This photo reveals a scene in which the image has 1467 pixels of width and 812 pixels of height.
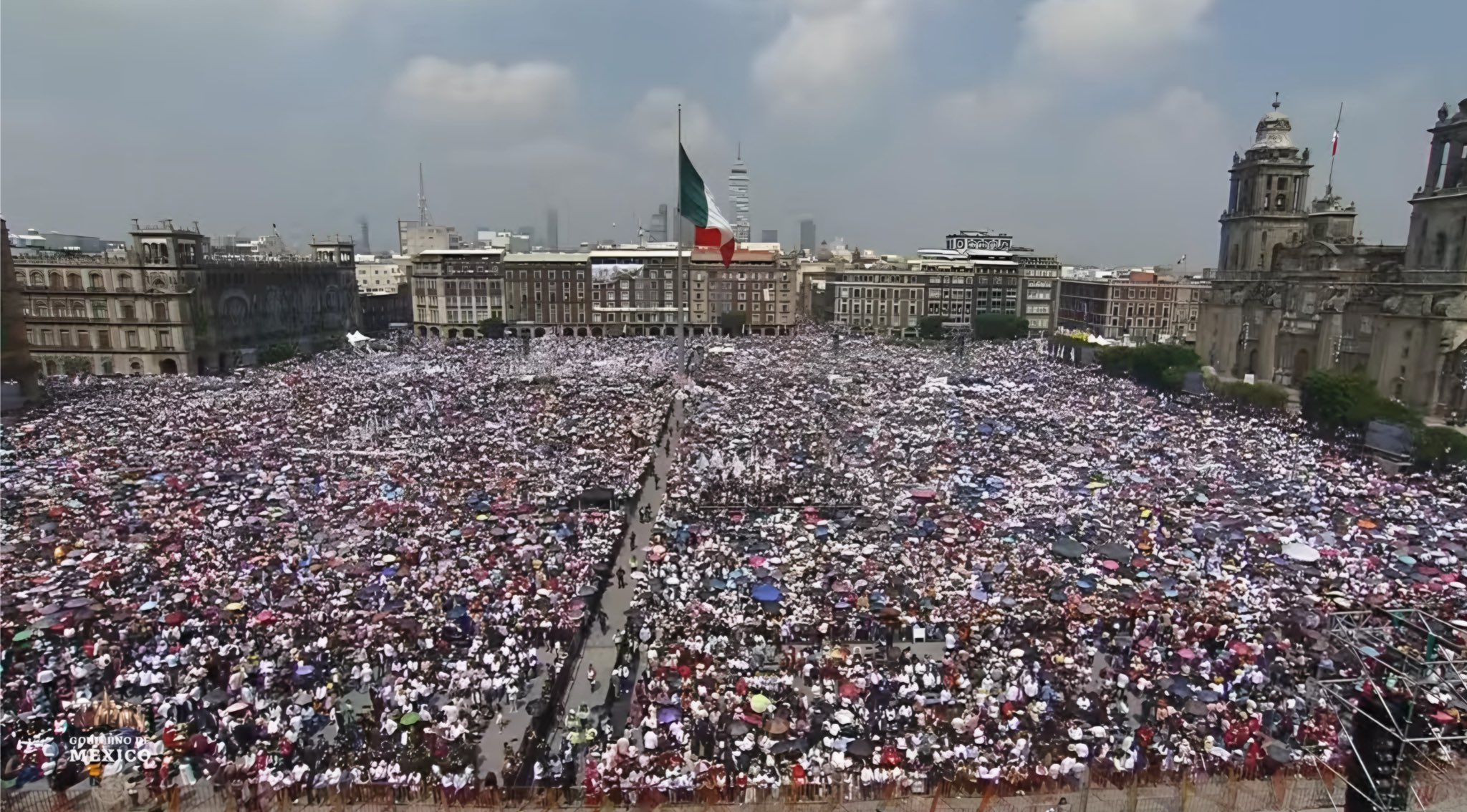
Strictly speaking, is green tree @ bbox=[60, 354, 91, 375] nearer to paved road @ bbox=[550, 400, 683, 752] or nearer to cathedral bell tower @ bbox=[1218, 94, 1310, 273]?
paved road @ bbox=[550, 400, 683, 752]

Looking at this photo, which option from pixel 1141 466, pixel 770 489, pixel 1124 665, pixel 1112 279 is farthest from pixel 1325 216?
pixel 1124 665

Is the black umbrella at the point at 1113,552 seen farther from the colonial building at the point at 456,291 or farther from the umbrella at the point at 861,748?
the colonial building at the point at 456,291

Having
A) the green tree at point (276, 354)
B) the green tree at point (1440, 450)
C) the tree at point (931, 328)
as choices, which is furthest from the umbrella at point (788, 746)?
the tree at point (931, 328)

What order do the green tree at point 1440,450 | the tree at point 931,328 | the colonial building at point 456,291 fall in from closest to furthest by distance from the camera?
the green tree at point 1440,450 → the tree at point 931,328 → the colonial building at point 456,291

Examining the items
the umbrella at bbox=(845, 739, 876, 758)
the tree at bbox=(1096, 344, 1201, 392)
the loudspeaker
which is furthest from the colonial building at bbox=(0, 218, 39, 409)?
the tree at bbox=(1096, 344, 1201, 392)

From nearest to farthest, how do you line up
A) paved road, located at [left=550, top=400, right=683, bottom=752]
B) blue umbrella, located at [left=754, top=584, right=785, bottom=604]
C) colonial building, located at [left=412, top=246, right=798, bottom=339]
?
1. paved road, located at [left=550, top=400, right=683, bottom=752]
2. blue umbrella, located at [left=754, top=584, right=785, bottom=604]
3. colonial building, located at [left=412, top=246, right=798, bottom=339]
